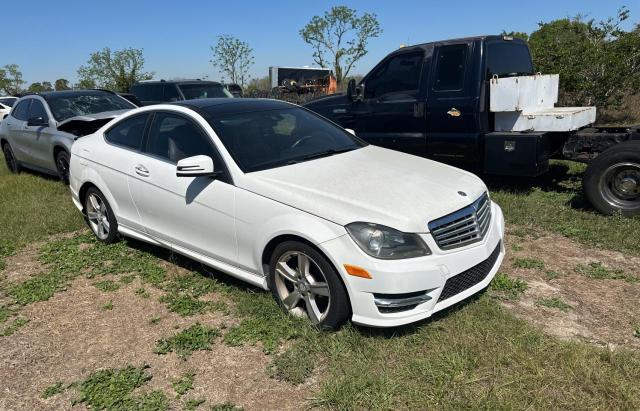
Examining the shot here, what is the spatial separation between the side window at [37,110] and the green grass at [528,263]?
754cm

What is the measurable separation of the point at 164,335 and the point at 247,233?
0.96m

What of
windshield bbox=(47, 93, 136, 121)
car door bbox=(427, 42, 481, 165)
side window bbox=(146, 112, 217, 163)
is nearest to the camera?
side window bbox=(146, 112, 217, 163)

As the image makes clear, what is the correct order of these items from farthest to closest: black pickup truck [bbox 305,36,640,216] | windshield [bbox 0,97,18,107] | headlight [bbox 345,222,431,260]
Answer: windshield [bbox 0,97,18,107]
black pickup truck [bbox 305,36,640,216]
headlight [bbox 345,222,431,260]

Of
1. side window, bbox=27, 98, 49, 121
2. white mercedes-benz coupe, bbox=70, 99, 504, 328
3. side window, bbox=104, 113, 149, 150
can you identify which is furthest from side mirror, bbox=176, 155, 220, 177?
side window, bbox=27, 98, 49, 121

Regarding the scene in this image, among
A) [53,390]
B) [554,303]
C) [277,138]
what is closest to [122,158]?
[277,138]

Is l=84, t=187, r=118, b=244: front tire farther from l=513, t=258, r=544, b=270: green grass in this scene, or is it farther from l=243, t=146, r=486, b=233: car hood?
l=513, t=258, r=544, b=270: green grass

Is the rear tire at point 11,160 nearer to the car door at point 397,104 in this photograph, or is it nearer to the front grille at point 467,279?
the car door at point 397,104

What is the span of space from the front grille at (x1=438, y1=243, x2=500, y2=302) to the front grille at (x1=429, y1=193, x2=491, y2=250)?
7.5 inches

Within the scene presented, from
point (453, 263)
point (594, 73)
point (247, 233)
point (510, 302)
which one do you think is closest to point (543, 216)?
point (510, 302)

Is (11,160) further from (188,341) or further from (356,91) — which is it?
(188,341)

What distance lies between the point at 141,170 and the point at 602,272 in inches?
163

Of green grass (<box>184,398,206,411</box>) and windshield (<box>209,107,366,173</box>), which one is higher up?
windshield (<box>209,107,366,173</box>)

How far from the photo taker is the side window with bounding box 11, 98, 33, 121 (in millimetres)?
9188

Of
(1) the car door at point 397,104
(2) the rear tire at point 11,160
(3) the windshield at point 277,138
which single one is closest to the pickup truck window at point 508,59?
(1) the car door at point 397,104
